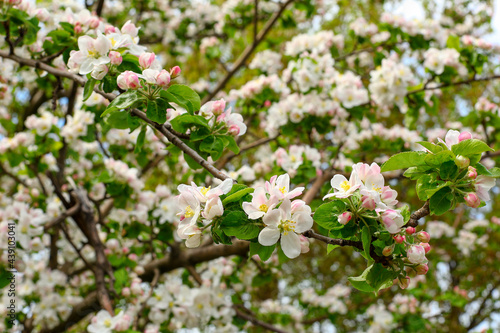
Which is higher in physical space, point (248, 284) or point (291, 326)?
point (248, 284)

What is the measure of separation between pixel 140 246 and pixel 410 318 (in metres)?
2.55

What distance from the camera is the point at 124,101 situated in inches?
49.4

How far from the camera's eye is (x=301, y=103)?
9.57ft

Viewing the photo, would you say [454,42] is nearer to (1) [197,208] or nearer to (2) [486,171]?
(2) [486,171]

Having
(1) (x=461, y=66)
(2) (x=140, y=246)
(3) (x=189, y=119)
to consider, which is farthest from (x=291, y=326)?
(3) (x=189, y=119)

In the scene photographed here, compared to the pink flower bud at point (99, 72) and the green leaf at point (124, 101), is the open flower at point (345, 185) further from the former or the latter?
the pink flower bud at point (99, 72)

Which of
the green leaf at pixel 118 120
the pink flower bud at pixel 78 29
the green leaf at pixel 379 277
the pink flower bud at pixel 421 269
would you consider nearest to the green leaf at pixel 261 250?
the green leaf at pixel 379 277

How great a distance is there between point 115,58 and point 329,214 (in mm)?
900

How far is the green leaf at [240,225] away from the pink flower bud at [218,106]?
48cm

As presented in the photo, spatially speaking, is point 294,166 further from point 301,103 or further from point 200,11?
point 200,11

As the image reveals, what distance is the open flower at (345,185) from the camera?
1.02m

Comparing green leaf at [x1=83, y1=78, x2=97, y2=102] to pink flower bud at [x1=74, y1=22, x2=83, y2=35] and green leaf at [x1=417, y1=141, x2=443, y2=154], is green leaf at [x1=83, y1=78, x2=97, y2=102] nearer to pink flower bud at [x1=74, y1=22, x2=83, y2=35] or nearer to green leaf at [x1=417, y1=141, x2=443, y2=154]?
pink flower bud at [x1=74, y1=22, x2=83, y2=35]

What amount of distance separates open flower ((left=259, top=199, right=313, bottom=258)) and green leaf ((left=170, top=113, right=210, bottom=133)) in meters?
0.46

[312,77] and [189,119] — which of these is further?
[312,77]
